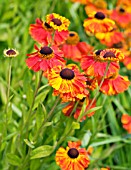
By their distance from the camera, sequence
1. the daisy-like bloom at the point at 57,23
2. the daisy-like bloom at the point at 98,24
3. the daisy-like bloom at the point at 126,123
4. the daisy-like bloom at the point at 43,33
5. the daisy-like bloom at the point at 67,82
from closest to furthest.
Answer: the daisy-like bloom at the point at 67,82 → the daisy-like bloom at the point at 57,23 → the daisy-like bloom at the point at 43,33 → the daisy-like bloom at the point at 98,24 → the daisy-like bloom at the point at 126,123

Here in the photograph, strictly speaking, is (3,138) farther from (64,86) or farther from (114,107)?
(114,107)

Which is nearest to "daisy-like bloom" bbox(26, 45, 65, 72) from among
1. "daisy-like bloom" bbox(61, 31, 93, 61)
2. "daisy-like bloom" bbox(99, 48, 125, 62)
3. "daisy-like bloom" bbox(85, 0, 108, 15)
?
"daisy-like bloom" bbox(99, 48, 125, 62)

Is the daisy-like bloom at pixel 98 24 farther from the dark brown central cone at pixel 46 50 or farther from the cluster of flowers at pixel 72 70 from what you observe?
the dark brown central cone at pixel 46 50

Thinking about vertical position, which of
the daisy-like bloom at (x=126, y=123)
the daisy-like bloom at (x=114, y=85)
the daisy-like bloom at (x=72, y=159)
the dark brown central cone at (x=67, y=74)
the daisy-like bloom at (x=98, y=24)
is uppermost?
the daisy-like bloom at (x=98, y=24)

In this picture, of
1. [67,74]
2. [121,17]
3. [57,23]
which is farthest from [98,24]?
[121,17]

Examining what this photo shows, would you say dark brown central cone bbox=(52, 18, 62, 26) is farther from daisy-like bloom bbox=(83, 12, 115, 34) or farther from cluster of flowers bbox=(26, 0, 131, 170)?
daisy-like bloom bbox=(83, 12, 115, 34)


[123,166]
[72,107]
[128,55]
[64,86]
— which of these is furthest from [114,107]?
[64,86]

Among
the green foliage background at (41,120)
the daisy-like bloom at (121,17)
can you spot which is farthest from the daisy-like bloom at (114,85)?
the daisy-like bloom at (121,17)
